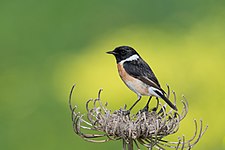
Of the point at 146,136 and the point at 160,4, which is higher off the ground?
the point at 160,4

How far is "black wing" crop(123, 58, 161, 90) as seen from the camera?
12.6 feet

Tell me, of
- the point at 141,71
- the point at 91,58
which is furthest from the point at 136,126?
the point at 91,58

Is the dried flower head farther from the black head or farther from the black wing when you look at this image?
the black head

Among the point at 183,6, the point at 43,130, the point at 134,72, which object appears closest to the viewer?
the point at 134,72

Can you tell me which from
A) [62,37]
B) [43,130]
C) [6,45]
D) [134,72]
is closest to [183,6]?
[62,37]

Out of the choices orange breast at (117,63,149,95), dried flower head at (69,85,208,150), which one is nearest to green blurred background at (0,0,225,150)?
orange breast at (117,63,149,95)

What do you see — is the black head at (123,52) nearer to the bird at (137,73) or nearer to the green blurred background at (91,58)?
the bird at (137,73)

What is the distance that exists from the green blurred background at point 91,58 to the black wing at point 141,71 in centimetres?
266

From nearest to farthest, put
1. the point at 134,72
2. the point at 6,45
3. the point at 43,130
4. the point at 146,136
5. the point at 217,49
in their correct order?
1. the point at 146,136
2. the point at 134,72
3. the point at 43,130
4. the point at 217,49
5. the point at 6,45

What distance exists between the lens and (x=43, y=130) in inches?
301

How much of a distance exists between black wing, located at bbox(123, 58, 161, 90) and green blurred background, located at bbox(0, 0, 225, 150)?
2660 mm

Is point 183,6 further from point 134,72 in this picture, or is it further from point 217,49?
point 134,72

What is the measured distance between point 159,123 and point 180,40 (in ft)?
18.2

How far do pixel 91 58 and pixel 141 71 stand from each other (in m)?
4.65
